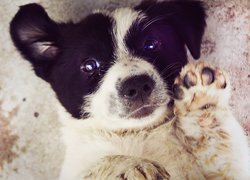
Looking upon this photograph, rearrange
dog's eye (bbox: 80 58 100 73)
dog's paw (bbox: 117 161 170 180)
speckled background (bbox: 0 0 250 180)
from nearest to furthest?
dog's paw (bbox: 117 161 170 180) → dog's eye (bbox: 80 58 100 73) → speckled background (bbox: 0 0 250 180)

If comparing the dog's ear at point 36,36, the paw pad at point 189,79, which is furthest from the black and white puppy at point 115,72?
the paw pad at point 189,79

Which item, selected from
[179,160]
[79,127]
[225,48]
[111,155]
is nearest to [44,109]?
[79,127]

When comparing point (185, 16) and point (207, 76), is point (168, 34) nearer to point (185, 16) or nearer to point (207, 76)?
point (185, 16)

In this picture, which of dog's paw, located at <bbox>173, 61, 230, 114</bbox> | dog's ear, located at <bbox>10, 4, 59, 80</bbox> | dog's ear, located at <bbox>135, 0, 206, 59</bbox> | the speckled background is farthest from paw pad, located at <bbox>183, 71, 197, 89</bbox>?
dog's ear, located at <bbox>10, 4, 59, 80</bbox>

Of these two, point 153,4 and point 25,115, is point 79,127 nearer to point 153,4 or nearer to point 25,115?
point 25,115

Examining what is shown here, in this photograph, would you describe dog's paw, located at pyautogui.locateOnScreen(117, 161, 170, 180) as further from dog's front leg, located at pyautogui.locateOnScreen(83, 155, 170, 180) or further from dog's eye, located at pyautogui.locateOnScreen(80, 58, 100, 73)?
dog's eye, located at pyautogui.locateOnScreen(80, 58, 100, 73)

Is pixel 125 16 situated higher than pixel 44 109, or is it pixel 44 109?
pixel 125 16

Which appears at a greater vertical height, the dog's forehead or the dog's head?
the dog's forehead

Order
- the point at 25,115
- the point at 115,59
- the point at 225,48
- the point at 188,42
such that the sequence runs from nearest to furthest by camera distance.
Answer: the point at 115,59, the point at 188,42, the point at 225,48, the point at 25,115
